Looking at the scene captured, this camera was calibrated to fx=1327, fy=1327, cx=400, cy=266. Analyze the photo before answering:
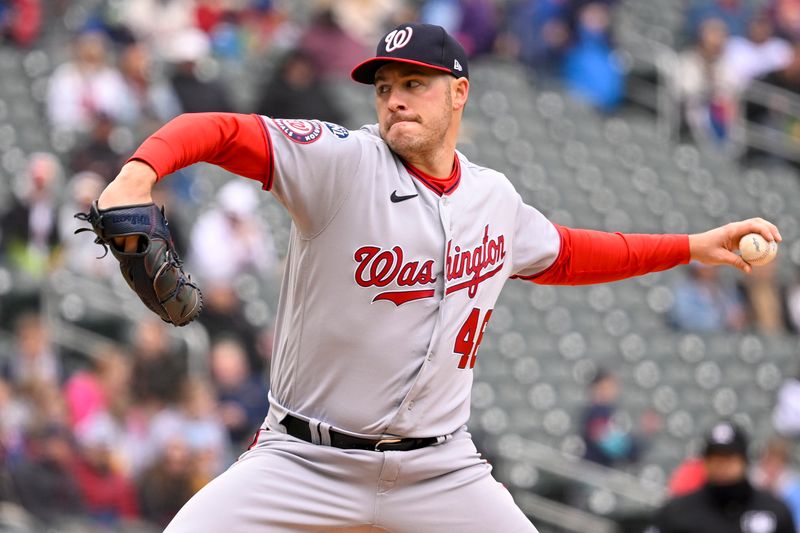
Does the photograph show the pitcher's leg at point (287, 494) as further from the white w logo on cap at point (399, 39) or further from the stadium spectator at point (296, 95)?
the stadium spectator at point (296, 95)

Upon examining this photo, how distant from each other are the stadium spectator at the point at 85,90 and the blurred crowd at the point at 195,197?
0.02m

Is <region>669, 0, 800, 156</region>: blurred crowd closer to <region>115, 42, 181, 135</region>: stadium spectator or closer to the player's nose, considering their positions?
<region>115, 42, 181, 135</region>: stadium spectator

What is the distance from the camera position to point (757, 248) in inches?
156

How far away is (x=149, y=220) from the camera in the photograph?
300 cm

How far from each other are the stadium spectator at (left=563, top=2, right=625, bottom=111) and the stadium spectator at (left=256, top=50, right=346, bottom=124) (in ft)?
10.9

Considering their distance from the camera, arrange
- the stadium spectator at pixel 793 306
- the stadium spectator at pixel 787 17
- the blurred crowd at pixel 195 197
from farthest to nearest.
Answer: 1. the stadium spectator at pixel 787 17
2. the stadium spectator at pixel 793 306
3. the blurred crowd at pixel 195 197

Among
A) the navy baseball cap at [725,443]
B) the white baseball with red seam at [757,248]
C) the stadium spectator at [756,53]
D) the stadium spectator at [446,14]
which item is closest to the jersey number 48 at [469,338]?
the white baseball with red seam at [757,248]

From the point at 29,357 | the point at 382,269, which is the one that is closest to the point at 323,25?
the point at 29,357

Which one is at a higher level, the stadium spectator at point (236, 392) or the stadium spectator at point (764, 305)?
the stadium spectator at point (764, 305)

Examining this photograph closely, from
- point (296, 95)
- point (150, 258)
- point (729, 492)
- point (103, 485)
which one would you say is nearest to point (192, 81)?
point (296, 95)

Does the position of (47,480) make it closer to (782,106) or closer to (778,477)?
(778,477)

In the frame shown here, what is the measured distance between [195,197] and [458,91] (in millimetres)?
6307

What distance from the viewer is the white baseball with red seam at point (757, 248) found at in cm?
396

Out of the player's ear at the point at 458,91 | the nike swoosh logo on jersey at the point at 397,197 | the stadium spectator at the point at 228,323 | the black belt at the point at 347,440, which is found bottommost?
the black belt at the point at 347,440
